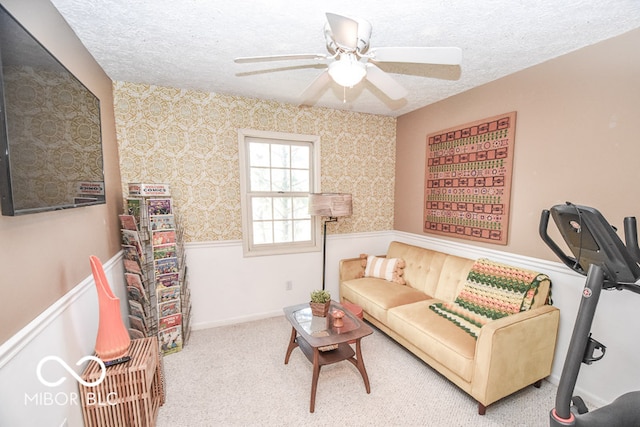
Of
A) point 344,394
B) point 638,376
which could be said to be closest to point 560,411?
point 638,376

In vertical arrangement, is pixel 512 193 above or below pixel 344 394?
above

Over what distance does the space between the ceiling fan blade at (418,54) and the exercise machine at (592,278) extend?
0.93 meters

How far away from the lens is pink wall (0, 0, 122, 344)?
3.34 feet

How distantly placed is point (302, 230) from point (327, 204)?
0.71 meters

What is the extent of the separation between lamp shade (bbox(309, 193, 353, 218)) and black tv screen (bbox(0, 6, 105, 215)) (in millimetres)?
1923

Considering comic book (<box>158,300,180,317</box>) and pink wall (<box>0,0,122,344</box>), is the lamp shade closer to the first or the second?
comic book (<box>158,300,180,317</box>)

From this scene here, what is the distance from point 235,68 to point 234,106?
2.36ft

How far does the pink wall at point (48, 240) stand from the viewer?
102 cm

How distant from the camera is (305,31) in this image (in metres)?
1.72

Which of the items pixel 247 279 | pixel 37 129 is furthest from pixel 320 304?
pixel 37 129

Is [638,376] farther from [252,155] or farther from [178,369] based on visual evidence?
[252,155]

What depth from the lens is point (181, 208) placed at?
283 centimetres

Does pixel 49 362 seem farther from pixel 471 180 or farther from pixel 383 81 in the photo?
pixel 471 180

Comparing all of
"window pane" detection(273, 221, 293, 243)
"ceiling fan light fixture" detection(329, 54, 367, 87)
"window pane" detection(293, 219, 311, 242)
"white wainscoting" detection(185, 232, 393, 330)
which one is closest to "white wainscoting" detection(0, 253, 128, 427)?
"white wainscoting" detection(185, 232, 393, 330)
